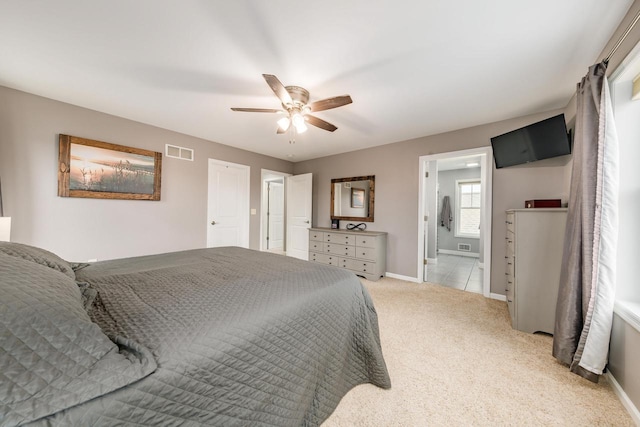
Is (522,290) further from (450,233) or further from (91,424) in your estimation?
(450,233)

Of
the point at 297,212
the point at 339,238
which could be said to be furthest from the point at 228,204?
the point at 339,238

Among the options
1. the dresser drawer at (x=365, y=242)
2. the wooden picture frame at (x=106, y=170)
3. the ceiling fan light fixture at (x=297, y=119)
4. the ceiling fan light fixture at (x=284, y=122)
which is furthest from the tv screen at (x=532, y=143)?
the wooden picture frame at (x=106, y=170)

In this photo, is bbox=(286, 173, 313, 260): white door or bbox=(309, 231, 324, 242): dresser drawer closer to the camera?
bbox=(309, 231, 324, 242): dresser drawer

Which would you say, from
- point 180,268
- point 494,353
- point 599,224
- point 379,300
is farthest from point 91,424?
point 379,300

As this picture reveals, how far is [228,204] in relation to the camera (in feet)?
14.3

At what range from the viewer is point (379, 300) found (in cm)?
302

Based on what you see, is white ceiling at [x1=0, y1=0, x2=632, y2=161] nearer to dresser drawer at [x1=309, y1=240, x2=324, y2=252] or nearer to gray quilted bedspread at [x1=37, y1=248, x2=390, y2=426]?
gray quilted bedspread at [x1=37, y1=248, x2=390, y2=426]

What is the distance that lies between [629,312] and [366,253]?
2748 mm

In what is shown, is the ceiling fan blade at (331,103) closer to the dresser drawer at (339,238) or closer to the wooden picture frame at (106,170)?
the dresser drawer at (339,238)

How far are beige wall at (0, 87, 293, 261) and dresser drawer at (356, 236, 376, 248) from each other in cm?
269

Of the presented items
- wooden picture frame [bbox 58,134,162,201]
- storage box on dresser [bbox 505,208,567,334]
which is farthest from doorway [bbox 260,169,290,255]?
storage box on dresser [bbox 505,208,567,334]

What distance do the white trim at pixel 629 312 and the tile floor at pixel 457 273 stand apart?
6.44 feet

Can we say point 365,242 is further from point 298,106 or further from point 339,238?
point 298,106

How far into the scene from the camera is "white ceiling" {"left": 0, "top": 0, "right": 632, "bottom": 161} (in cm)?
146
